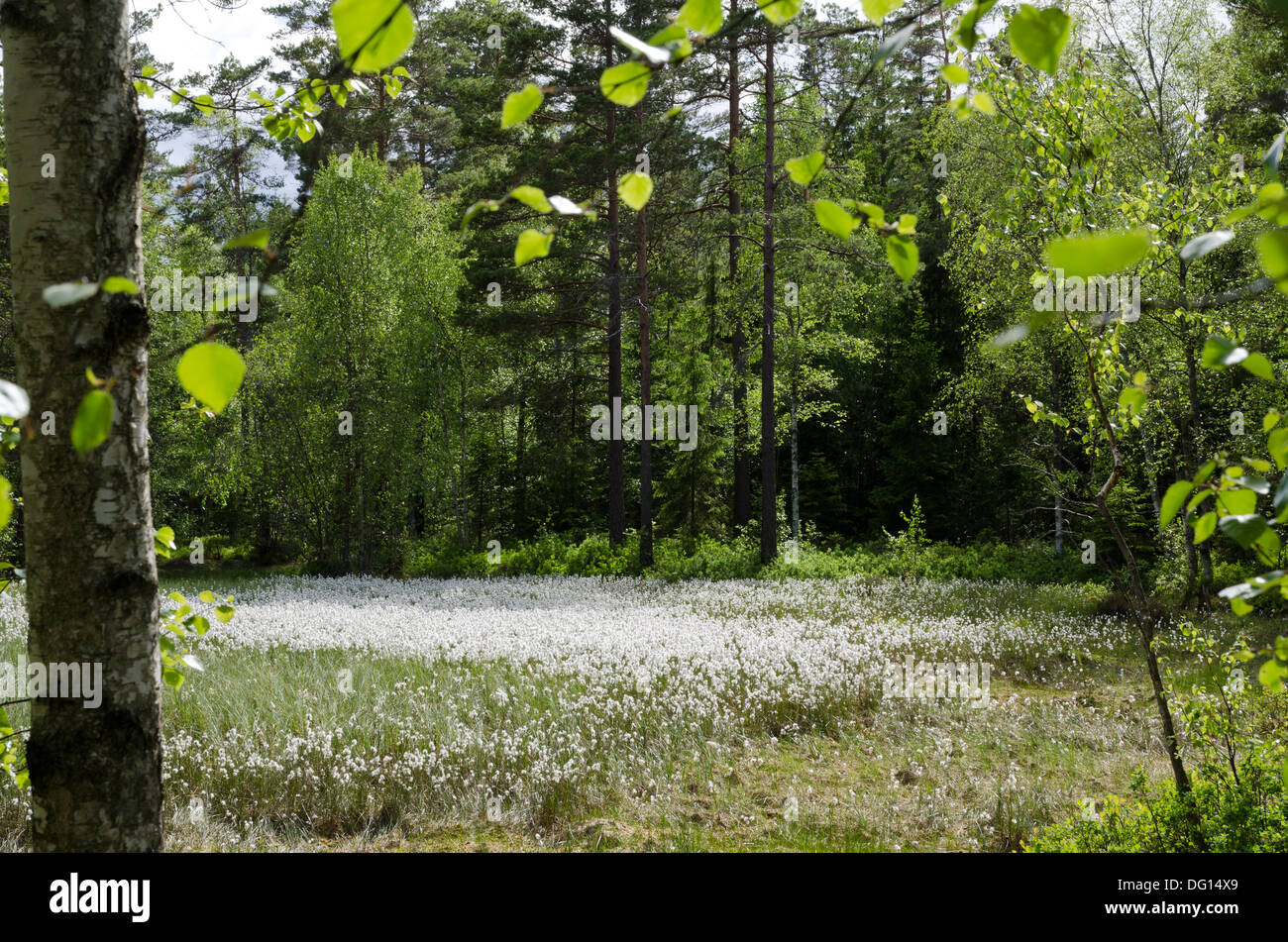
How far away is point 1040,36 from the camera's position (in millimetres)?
891

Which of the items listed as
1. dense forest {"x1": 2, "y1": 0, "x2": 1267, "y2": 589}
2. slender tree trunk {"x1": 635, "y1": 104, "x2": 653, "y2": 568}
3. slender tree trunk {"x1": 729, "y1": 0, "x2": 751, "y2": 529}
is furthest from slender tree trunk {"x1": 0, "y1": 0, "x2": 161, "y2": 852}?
slender tree trunk {"x1": 729, "y1": 0, "x2": 751, "y2": 529}

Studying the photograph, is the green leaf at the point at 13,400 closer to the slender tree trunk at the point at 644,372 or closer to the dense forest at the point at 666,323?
the dense forest at the point at 666,323

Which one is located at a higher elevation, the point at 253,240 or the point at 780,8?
the point at 780,8

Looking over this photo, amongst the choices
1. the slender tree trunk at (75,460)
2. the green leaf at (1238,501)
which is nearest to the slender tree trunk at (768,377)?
the slender tree trunk at (75,460)

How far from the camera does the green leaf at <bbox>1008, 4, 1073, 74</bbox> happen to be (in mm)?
888

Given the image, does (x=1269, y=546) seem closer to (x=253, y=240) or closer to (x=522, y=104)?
(x=522, y=104)

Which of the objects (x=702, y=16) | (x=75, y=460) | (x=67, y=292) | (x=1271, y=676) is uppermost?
(x=702, y=16)

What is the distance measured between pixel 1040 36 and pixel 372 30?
0.70 metres

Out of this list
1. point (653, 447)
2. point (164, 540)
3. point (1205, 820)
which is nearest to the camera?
point (164, 540)

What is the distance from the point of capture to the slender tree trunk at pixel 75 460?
176cm

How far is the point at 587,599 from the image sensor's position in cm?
1468

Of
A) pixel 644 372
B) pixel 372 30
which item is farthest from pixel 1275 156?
pixel 644 372

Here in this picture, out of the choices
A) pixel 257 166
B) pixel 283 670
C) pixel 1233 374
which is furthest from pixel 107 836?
pixel 257 166
